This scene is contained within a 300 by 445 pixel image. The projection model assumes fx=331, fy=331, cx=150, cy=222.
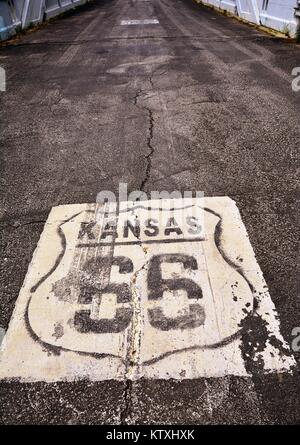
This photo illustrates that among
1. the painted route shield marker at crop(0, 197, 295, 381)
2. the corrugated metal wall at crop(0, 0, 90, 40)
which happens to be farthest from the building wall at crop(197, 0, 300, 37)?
the painted route shield marker at crop(0, 197, 295, 381)

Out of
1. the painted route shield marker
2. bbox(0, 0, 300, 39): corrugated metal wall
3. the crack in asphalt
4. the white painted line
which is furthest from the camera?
the white painted line

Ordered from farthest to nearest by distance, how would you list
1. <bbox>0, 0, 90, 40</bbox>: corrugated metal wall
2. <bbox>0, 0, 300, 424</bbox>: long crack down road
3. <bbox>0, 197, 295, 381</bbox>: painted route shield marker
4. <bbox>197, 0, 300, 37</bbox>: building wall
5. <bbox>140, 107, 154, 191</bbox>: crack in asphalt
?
1. <bbox>0, 0, 90, 40</bbox>: corrugated metal wall
2. <bbox>197, 0, 300, 37</bbox>: building wall
3. <bbox>140, 107, 154, 191</bbox>: crack in asphalt
4. <bbox>0, 197, 295, 381</bbox>: painted route shield marker
5. <bbox>0, 0, 300, 424</bbox>: long crack down road

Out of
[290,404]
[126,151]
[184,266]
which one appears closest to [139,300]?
[184,266]

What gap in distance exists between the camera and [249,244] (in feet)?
8.59

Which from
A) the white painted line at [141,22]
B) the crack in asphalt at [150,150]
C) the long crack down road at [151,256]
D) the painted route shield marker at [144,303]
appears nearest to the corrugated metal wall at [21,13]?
the white painted line at [141,22]

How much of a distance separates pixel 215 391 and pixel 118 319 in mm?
715

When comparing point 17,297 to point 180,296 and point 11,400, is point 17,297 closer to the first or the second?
point 11,400

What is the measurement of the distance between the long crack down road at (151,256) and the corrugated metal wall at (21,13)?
663 cm

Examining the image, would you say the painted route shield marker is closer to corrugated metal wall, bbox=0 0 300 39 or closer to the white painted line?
corrugated metal wall, bbox=0 0 300 39

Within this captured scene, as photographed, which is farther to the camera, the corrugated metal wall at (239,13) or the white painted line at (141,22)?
the white painted line at (141,22)

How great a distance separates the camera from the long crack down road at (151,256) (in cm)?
178

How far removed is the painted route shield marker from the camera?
1.90 m

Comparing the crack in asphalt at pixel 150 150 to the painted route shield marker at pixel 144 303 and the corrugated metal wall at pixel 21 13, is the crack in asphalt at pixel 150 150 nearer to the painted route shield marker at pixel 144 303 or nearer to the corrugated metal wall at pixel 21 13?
the painted route shield marker at pixel 144 303

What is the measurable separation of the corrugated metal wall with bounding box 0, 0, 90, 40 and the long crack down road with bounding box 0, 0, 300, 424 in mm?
6632
